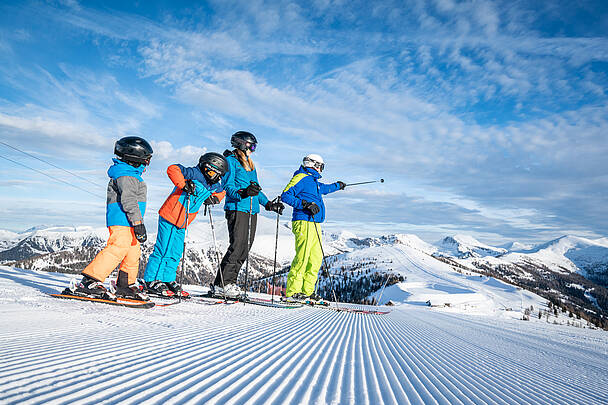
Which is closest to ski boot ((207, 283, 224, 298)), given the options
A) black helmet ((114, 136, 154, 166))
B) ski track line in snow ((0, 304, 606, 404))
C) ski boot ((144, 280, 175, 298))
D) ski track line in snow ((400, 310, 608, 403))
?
ski boot ((144, 280, 175, 298))

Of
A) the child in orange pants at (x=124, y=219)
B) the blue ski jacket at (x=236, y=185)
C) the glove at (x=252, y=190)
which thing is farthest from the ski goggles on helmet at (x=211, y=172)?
the child in orange pants at (x=124, y=219)

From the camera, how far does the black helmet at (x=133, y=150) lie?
13.8ft

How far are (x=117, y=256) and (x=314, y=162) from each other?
412 centimetres

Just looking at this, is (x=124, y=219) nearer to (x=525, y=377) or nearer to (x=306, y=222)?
(x=306, y=222)

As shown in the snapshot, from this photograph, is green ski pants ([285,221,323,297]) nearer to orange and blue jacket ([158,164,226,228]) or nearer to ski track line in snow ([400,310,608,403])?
orange and blue jacket ([158,164,226,228])

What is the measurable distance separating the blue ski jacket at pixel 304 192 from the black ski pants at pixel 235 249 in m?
1.12

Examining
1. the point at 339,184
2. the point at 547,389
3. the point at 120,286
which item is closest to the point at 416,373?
the point at 547,389

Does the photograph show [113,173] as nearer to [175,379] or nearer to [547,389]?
[175,379]

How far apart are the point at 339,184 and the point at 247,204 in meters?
2.27

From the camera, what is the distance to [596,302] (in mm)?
167375

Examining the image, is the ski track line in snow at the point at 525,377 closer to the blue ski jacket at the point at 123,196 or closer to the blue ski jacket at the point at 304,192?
the blue ski jacket at the point at 123,196

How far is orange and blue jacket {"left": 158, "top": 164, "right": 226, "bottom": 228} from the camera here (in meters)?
5.10

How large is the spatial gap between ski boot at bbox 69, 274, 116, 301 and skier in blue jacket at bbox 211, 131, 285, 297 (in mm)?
1949

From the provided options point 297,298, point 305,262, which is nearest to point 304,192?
point 305,262
